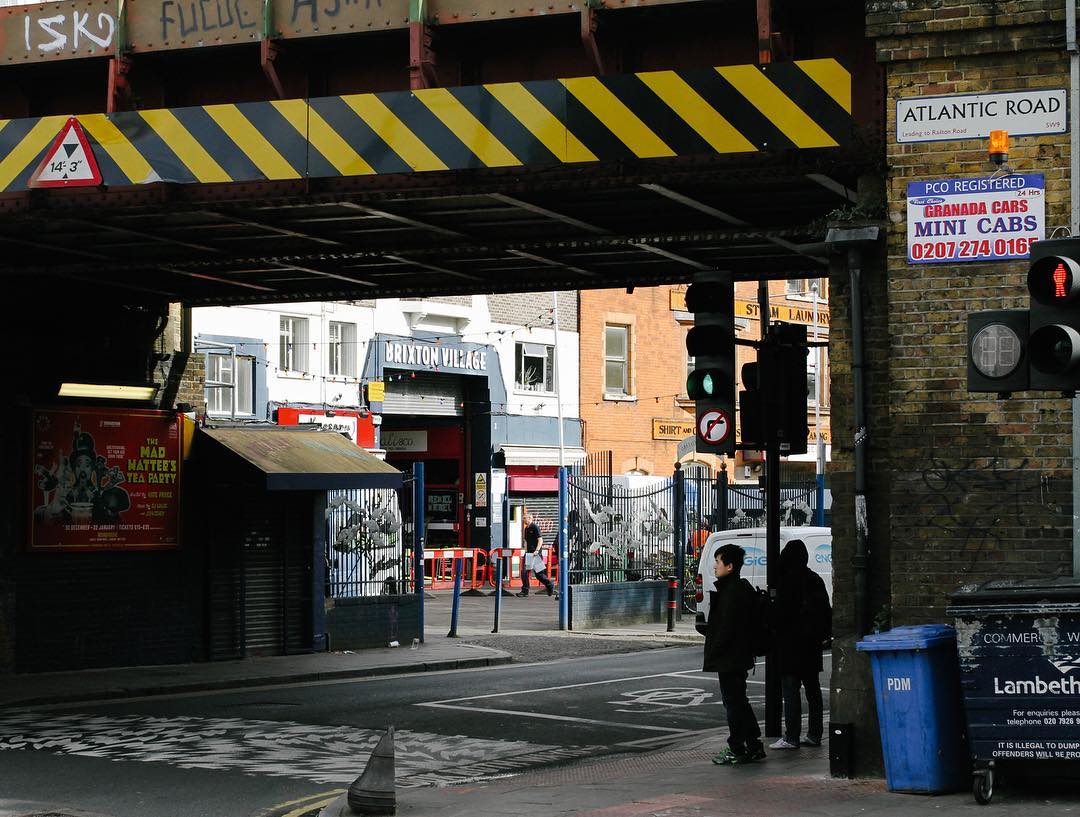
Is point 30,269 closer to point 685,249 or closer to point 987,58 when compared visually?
point 685,249

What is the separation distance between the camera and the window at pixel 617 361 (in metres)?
44.8

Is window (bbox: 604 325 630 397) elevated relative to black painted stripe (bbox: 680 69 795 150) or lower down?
elevated

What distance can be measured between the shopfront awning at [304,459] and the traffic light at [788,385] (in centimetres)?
880

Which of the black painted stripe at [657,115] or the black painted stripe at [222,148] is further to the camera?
the black painted stripe at [222,148]

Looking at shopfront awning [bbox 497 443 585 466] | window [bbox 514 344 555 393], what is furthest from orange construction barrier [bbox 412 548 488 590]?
window [bbox 514 344 555 393]

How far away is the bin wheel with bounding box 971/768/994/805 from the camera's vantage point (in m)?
9.49

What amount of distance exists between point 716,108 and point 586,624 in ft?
51.8

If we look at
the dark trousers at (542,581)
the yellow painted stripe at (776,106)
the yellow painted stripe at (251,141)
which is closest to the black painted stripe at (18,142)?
the yellow painted stripe at (251,141)

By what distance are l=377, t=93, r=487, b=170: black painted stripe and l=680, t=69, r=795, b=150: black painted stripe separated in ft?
6.05

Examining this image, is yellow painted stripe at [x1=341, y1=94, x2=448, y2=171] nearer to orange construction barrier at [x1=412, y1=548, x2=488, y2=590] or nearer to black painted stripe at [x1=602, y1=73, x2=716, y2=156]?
black painted stripe at [x1=602, y1=73, x2=716, y2=156]

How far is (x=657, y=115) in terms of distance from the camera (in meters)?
12.3

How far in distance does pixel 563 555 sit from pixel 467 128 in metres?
14.2

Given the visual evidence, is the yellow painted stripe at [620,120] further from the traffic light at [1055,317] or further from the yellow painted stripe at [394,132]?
the traffic light at [1055,317]

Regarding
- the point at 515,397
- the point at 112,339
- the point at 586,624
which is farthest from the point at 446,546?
the point at 112,339
